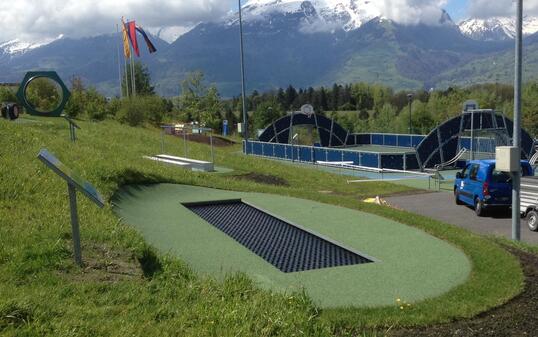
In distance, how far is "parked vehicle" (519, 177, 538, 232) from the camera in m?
15.4

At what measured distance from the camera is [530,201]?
1633 cm

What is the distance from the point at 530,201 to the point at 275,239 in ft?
31.3

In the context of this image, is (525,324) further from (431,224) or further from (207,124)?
(207,124)

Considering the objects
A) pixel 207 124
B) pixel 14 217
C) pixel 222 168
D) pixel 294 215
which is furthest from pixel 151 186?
pixel 207 124

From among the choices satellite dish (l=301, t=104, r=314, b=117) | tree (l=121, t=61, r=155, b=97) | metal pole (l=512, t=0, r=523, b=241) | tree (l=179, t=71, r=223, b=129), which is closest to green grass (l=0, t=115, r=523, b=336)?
metal pole (l=512, t=0, r=523, b=241)

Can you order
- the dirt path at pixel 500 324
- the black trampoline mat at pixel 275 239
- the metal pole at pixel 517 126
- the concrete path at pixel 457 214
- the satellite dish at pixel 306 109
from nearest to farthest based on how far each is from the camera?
the dirt path at pixel 500 324 < the black trampoline mat at pixel 275 239 < the metal pole at pixel 517 126 < the concrete path at pixel 457 214 < the satellite dish at pixel 306 109

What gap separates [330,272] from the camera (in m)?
8.16

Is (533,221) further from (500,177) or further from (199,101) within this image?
(199,101)

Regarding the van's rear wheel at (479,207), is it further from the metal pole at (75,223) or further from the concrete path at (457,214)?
the metal pole at (75,223)

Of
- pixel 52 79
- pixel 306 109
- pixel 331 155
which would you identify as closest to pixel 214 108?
pixel 306 109

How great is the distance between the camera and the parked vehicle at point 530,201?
15.4 m

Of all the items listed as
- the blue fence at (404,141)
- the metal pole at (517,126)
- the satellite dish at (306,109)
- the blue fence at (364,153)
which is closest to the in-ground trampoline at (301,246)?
the metal pole at (517,126)

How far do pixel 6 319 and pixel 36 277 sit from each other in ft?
4.92

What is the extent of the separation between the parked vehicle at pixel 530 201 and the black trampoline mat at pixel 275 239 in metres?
7.76
